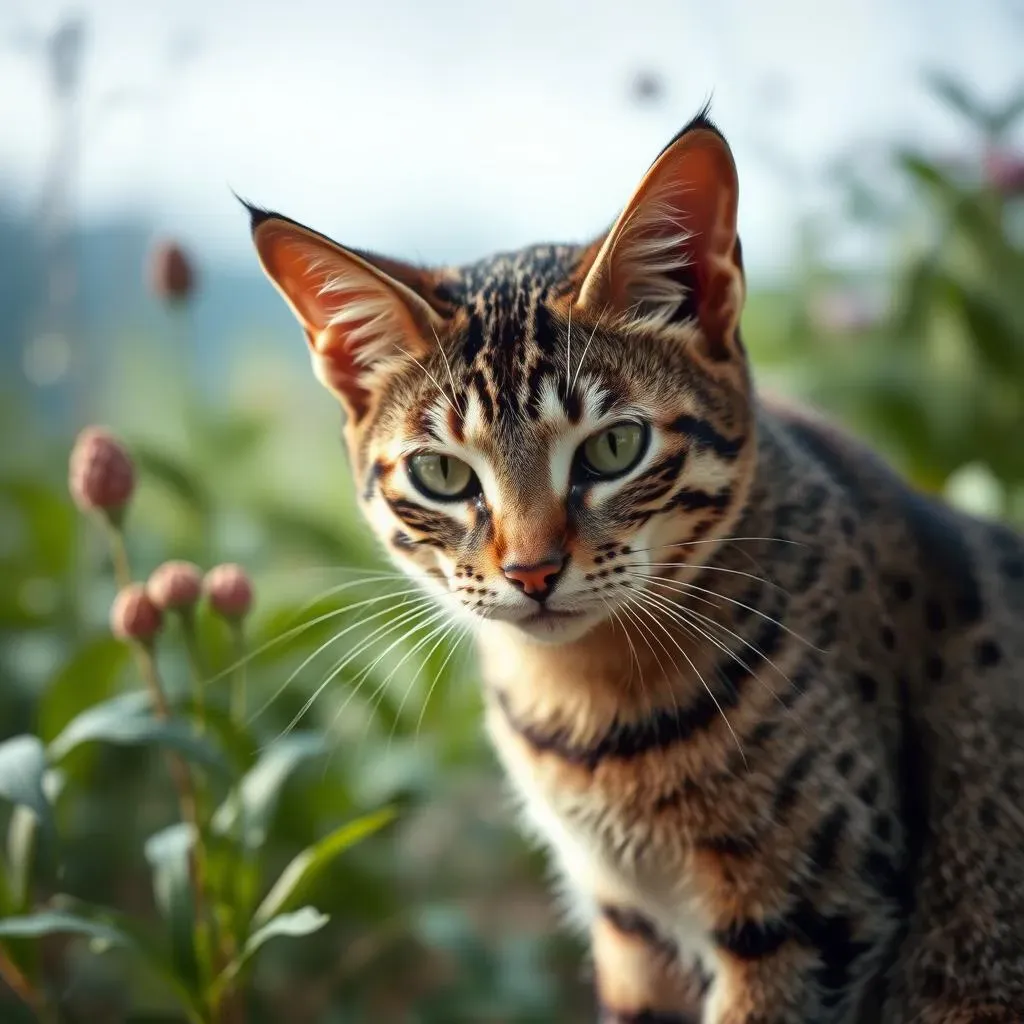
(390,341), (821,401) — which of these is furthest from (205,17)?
(821,401)

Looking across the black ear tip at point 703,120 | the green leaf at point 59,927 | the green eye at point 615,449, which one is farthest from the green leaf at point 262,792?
the black ear tip at point 703,120

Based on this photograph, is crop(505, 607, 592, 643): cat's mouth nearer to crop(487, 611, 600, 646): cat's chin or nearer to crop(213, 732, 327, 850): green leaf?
crop(487, 611, 600, 646): cat's chin

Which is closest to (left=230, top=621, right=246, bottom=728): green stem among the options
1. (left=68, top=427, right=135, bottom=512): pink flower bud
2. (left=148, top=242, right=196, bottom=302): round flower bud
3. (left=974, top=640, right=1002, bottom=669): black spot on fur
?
(left=68, top=427, right=135, bottom=512): pink flower bud

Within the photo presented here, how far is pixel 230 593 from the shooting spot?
33.5 inches

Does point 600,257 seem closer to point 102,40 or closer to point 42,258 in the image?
point 102,40

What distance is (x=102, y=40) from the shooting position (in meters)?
1.27

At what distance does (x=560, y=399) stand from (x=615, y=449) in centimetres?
5

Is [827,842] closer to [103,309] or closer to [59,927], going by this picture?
[59,927]

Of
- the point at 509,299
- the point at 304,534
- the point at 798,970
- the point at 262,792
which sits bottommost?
the point at 798,970

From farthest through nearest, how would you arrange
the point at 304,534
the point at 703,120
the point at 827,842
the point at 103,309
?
the point at 103,309 < the point at 304,534 < the point at 827,842 < the point at 703,120

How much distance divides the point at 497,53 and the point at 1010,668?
2.83ft

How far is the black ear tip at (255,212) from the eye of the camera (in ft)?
2.26

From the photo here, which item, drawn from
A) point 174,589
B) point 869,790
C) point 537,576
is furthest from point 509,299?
point 869,790

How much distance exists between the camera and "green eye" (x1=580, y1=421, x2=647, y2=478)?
0.75m
